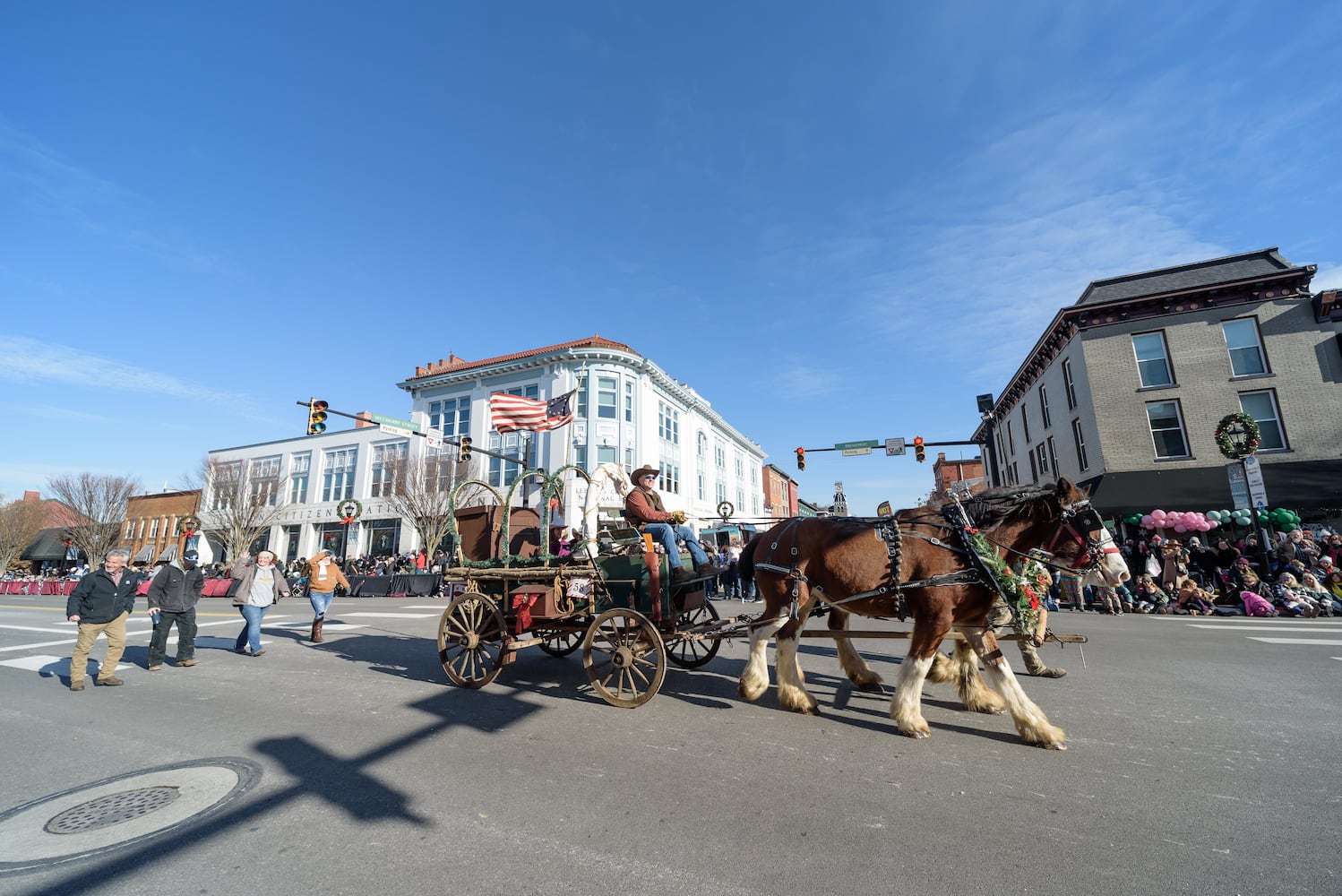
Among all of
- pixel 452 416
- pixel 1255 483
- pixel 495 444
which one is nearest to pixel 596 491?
pixel 1255 483

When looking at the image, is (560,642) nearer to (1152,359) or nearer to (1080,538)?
(1080,538)

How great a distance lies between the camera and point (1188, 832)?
10.6 feet

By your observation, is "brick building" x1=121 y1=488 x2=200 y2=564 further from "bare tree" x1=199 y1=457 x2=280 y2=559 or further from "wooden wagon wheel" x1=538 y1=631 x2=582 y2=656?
"wooden wagon wheel" x1=538 y1=631 x2=582 y2=656

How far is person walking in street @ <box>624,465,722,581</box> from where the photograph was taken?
650cm

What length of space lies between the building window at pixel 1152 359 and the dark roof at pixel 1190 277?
1.48 metres

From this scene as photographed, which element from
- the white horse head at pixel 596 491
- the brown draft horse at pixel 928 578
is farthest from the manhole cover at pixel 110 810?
the brown draft horse at pixel 928 578

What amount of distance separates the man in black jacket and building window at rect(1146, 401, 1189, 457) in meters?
26.8

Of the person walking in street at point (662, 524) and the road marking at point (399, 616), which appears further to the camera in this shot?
the road marking at point (399, 616)

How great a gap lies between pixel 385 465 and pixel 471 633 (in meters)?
32.3

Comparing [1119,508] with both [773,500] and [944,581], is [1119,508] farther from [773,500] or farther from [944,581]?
[773,500]

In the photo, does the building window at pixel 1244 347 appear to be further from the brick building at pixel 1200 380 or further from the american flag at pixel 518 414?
the american flag at pixel 518 414

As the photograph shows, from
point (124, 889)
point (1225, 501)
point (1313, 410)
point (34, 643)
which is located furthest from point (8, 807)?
point (1313, 410)

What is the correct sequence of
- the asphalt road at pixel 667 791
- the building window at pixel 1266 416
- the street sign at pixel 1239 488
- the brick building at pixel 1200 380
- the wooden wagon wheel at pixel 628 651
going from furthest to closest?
the building window at pixel 1266 416
the brick building at pixel 1200 380
the street sign at pixel 1239 488
the wooden wagon wheel at pixel 628 651
the asphalt road at pixel 667 791

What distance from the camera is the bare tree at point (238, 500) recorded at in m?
34.7
